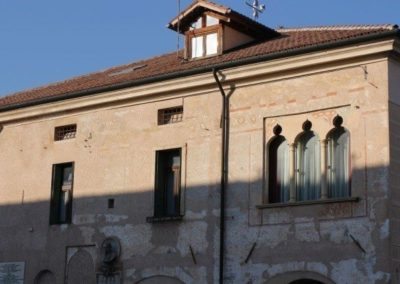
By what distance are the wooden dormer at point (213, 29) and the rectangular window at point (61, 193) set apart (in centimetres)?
446

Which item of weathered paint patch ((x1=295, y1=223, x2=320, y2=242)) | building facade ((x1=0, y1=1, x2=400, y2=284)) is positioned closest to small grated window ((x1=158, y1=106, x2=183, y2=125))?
building facade ((x1=0, y1=1, x2=400, y2=284))

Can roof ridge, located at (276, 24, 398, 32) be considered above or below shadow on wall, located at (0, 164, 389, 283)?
above

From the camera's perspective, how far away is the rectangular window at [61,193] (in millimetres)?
24453

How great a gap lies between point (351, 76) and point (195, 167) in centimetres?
445

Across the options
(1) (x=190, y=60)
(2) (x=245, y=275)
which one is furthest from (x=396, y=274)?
(1) (x=190, y=60)

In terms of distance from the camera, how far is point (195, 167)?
2184cm

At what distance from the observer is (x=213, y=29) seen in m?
23.8

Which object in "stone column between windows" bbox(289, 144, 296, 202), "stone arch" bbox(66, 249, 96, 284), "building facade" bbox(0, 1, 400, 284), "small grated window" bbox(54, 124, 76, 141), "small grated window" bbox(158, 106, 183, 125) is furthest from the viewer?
"small grated window" bbox(54, 124, 76, 141)

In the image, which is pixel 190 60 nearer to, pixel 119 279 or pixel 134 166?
pixel 134 166

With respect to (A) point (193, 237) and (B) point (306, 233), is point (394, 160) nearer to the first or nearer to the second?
(B) point (306, 233)

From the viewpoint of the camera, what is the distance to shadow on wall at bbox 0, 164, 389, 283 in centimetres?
1895

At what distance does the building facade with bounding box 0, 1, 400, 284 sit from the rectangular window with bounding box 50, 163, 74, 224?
0.14 feet

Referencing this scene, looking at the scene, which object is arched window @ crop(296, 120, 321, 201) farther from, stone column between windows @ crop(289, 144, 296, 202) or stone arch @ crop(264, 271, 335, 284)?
stone arch @ crop(264, 271, 335, 284)

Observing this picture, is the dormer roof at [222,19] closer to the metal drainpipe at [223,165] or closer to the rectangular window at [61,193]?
the metal drainpipe at [223,165]
